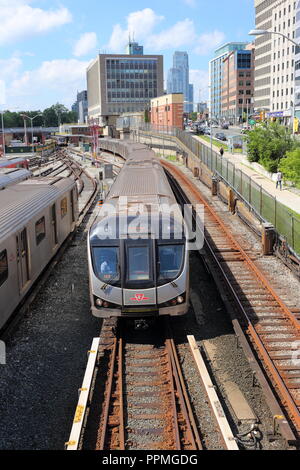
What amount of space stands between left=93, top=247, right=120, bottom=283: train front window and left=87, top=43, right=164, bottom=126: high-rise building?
149861mm

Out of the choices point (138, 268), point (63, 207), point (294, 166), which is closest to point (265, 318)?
point (138, 268)

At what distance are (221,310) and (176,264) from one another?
297cm

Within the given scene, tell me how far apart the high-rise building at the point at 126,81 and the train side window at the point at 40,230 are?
5705 inches

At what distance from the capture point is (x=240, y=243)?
20203mm

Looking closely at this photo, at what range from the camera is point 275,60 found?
103m

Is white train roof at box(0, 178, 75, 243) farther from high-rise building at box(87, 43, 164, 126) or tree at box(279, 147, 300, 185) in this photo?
high-rise building at box(87, 43, 164, 126)

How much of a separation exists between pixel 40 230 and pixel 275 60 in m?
98.5

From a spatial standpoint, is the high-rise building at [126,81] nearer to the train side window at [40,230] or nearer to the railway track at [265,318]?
the railway track at [265,318]

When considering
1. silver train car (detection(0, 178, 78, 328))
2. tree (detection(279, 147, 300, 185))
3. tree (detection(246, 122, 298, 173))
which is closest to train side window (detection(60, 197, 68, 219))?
silver train car (detection(0, 178, 78, 328))

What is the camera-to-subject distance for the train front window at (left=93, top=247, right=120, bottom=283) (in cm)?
1130

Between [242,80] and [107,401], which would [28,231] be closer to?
[107,401]
